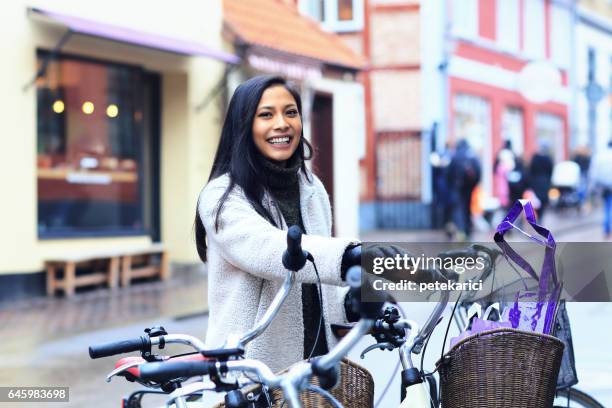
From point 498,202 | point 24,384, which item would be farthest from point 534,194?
point 24,384

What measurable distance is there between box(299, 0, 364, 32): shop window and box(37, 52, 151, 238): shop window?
191 inches

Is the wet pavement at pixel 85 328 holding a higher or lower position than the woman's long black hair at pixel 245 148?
lower

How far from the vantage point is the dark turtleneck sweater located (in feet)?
9.13

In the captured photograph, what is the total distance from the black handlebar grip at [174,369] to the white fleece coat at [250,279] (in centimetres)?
47

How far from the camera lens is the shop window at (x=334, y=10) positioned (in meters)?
5.60

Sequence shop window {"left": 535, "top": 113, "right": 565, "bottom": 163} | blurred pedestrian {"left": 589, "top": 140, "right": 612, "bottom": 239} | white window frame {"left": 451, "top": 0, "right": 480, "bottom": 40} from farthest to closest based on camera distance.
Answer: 1. shop window {"left": 535, "top": 113, "right": 565, "bottom": 163}
2. blurred pedestrian {"left": 589, "top": 140, "right": 612, "bottom": 239}
3. white window frame {"left": 451, "top": 0, "right": 480, "bottom": 40}

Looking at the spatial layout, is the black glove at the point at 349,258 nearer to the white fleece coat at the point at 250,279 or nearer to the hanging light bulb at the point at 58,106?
the white fleece coat at the point at 250,279

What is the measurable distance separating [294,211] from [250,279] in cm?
31

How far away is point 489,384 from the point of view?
2.48 m

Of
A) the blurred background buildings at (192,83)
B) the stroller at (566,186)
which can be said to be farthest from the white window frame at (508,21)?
the stroller at (566,186)

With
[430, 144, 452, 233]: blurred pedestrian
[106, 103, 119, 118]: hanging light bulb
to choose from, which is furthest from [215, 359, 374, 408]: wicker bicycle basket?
[430, 144, 452, 233]: blurred pedestrian

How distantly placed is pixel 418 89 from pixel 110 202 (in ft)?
27.3

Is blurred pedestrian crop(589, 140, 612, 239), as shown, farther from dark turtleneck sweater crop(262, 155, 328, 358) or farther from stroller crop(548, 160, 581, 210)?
dark turtleneck sweater crop(262, 155, 328, 358)

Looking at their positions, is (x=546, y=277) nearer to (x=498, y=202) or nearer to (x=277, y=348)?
(x=277, y=348)
